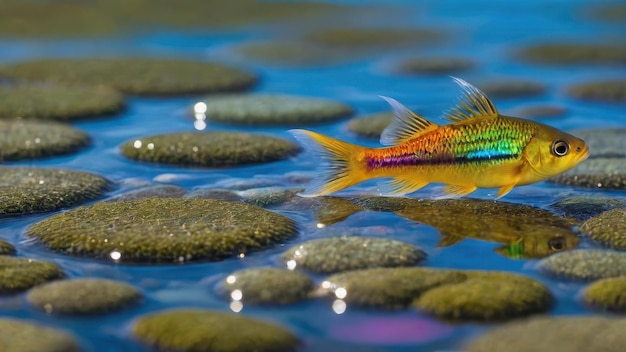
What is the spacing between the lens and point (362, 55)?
11500mm

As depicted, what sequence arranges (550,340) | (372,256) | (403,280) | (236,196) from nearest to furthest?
(550,340)
(403,280)
(372,256)
(236,196)

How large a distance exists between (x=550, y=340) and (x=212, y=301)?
1.38 m

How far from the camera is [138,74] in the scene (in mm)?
9875

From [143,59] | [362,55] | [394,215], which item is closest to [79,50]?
[143,59]

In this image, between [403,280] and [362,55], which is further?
[362,55]

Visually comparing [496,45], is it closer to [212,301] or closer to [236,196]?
[236,196]

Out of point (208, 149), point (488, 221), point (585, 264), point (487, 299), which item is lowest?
point (487, 299)

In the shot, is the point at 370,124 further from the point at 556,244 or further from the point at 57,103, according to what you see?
the point at 556,244

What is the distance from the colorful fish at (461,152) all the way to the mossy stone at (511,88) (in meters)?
3.95

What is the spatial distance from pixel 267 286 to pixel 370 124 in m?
3.65

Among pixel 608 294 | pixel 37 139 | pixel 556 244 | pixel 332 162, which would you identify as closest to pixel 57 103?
pixel 37 139

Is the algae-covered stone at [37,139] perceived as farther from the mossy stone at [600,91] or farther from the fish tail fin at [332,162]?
the mossy stone at [600,91]

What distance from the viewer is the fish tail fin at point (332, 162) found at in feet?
17.7

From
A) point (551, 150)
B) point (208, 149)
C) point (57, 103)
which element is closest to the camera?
point (551, 150)
